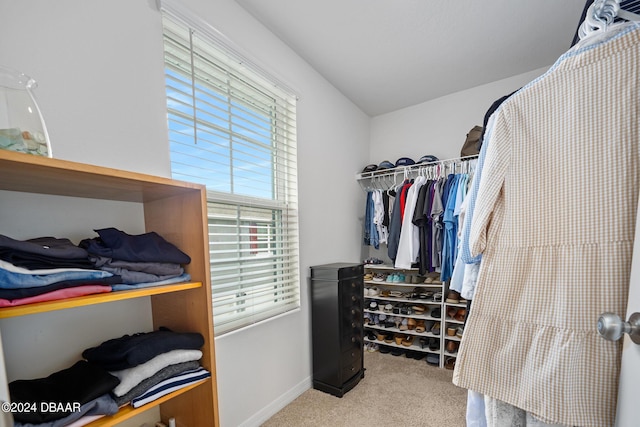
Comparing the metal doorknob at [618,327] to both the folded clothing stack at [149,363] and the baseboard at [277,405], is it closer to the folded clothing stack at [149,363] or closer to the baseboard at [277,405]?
the folded clothing stack at [149,363]

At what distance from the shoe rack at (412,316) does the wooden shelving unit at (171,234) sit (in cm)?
201

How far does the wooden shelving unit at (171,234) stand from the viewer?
69cm

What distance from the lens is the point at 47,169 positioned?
61cm

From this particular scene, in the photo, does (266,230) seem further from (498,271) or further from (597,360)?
(597,360)

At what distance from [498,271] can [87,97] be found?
1.62 m

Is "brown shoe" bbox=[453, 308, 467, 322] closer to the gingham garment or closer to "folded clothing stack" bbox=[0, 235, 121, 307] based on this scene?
the gingham garment

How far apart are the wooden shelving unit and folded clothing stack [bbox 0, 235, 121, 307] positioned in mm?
44

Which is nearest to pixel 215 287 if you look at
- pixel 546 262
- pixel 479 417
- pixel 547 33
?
pixel 479 417

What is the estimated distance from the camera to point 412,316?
2453 mm

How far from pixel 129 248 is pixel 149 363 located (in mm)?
380

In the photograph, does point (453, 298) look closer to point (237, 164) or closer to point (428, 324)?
point (428, 324)

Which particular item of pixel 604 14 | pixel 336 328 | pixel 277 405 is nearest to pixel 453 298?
pixel 336 328

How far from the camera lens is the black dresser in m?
1.89

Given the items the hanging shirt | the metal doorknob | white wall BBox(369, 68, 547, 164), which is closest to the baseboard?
the hanging shirt
